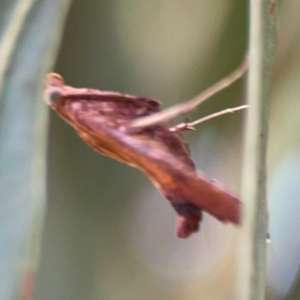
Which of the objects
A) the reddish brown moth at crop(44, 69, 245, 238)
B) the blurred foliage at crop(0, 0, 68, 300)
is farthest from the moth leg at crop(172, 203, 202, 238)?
the blurred foliage at crop(0, 0, 68, 300)

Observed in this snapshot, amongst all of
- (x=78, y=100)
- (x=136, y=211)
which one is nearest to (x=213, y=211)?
(x=78, y=100)

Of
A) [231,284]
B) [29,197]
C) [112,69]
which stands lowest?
[231,284]

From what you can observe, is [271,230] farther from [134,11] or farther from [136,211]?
[134,11]

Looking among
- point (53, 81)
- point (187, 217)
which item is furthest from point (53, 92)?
point (187, 217)

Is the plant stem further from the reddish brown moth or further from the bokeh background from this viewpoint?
the bokeh background

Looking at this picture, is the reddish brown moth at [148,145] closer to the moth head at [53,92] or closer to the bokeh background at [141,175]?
the moth head at [53,92]

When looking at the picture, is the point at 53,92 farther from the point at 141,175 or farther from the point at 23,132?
the point at 141,175
